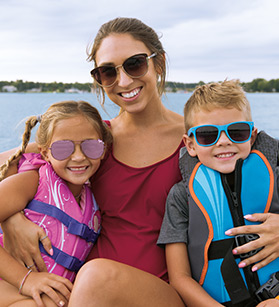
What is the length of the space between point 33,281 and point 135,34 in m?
1.73

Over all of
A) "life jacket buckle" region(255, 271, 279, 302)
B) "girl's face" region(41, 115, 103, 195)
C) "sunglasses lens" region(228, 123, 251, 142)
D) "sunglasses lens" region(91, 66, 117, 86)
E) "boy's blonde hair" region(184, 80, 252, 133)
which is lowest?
"life jacket buckle" region(255, 271, 279, 302)

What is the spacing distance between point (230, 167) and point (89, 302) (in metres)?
1.06

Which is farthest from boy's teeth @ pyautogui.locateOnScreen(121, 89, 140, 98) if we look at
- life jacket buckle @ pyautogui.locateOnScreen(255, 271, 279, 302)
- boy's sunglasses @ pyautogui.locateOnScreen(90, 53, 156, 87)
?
life jacket buckle @ pyautogui.locateOnScreen(255, 271, 279, 302)

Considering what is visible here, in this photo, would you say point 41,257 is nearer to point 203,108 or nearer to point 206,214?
point 206,214

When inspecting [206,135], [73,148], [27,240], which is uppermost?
[206,135]

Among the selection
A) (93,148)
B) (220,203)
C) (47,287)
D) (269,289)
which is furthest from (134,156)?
(269,289)

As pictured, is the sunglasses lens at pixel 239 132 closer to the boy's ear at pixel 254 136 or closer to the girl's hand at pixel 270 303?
Result: the boy's ear at pixel 254 136

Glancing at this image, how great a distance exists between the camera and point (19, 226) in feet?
7.52

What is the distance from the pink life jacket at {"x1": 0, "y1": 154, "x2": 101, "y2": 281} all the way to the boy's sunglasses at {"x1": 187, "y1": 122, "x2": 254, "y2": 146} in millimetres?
919

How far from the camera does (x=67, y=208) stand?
2.40 meters

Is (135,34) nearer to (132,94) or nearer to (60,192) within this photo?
(132,94)

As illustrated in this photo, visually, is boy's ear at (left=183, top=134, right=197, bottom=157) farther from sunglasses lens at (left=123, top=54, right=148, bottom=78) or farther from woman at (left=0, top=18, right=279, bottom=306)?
sunglasses lens at (left=123, top=54, right=148, bottom=78)

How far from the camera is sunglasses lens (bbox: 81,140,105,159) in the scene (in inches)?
95.7

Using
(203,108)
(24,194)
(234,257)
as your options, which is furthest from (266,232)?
(24,194)
